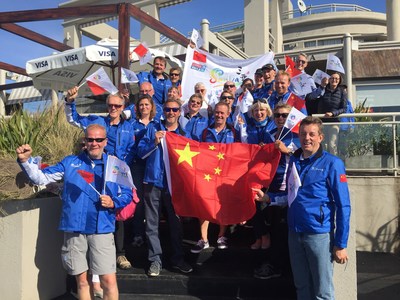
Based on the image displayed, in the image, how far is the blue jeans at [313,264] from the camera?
12.4 ft

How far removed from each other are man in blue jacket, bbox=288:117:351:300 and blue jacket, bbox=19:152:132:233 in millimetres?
1741

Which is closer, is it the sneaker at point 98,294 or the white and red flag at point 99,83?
the sneaker at point 98,294

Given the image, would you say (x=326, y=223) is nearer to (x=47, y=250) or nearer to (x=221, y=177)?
(x=221, y=177)

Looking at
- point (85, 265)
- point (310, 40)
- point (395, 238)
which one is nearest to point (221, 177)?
point (85, 265)

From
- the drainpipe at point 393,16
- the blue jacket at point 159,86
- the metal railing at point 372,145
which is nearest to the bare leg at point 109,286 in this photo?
the blue jacket at point 159,86

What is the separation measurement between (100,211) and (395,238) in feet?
19.3

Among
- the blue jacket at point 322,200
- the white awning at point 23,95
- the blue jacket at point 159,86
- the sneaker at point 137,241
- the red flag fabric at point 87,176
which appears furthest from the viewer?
the white awning at point 23,95

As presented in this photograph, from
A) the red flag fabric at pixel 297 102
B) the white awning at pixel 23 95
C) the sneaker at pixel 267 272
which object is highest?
the white awning at pixel 23 95

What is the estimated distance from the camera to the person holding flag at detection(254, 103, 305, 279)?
4820mm

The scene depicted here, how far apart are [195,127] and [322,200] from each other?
7.81 ft

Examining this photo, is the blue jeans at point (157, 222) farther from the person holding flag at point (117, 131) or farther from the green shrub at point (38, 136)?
the green shrub at point (38, 136)

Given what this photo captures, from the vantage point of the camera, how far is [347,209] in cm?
373

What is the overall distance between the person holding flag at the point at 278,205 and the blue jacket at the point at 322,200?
0.81m

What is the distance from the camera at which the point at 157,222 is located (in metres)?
5.11
